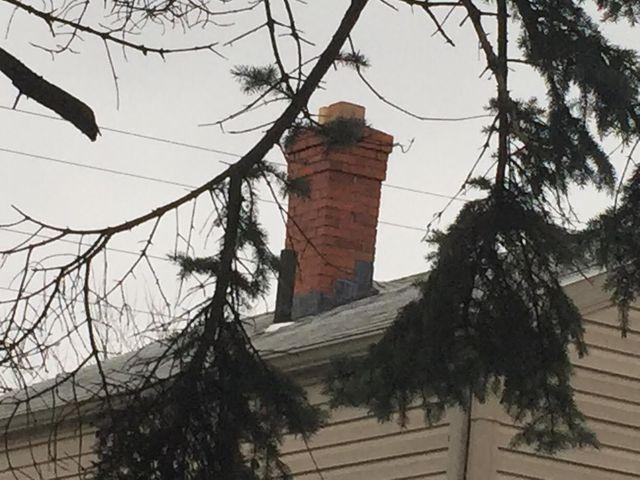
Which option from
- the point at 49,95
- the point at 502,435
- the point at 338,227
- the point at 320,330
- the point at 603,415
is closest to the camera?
the point at 49,95

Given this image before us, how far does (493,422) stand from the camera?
37.9 ft

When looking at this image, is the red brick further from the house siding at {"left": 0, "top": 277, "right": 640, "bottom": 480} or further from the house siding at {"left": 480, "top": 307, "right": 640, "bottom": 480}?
the house siding at {"left": 480, "top": 307, "right": 640, "bottom": 480}

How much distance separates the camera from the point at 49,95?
6.98 meters

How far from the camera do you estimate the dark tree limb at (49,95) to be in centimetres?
695

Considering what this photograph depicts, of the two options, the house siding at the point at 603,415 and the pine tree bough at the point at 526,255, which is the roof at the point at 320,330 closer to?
the house siding at the point at 603,415

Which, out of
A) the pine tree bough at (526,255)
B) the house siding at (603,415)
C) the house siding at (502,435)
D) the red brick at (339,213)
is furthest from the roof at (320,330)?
the pine tree bough at (526,255)

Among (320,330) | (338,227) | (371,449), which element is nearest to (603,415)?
(371,449)

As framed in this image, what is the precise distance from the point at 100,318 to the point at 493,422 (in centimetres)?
547

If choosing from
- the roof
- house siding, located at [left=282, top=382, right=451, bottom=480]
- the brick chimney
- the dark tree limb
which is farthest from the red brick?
the dark tree limb

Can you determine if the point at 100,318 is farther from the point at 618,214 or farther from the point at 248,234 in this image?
the point at 618,214

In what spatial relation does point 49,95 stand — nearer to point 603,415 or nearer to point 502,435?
point 502,435

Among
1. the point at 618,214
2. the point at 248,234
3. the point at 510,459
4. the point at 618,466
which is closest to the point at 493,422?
the point at 510,459

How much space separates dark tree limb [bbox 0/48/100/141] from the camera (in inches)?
274

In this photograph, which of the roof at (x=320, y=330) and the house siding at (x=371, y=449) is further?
the roof at (x=320, y=330)
